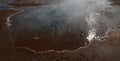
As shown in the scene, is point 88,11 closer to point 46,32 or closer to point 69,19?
point 69,19

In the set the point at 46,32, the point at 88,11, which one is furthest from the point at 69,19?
the point at 46,32

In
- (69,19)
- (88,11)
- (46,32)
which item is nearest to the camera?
(46,32)

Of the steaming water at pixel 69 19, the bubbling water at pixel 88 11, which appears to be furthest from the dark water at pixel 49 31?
the bubbling water at pixel 88 11

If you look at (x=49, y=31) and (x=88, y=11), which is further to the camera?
(x=88, y=11)

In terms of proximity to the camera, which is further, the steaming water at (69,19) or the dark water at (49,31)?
the steaming water at (69,19)

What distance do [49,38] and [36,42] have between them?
590 mm

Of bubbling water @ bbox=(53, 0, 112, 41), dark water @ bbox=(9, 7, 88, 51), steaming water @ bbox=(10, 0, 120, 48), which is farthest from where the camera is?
bubbling water @ bbox=(53, 0, 112, 41)

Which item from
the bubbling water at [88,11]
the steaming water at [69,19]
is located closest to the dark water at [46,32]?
the steaming water at [69,19]

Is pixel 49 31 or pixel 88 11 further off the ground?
pixel 88 11

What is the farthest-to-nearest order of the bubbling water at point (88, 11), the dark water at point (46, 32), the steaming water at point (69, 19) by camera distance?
the bubbling water at point (88, 11)
the steaming water at point (69, 19)
the dark water at point (46, 32)

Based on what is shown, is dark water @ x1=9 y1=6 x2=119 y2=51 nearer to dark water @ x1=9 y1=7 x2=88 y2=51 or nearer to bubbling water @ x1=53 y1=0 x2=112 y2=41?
dark water @ x1=9 y1=7 x2=88 y2=51

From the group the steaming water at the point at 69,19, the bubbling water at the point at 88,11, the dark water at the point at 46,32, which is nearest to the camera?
the dark water at the point at 46,32

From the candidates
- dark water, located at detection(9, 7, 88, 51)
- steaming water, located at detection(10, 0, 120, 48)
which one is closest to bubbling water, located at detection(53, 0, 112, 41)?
steaming water, located at detection(10, 0, 120, 48)

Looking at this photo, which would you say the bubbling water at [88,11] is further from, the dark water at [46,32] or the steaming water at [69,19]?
the dark water at [46,32]
